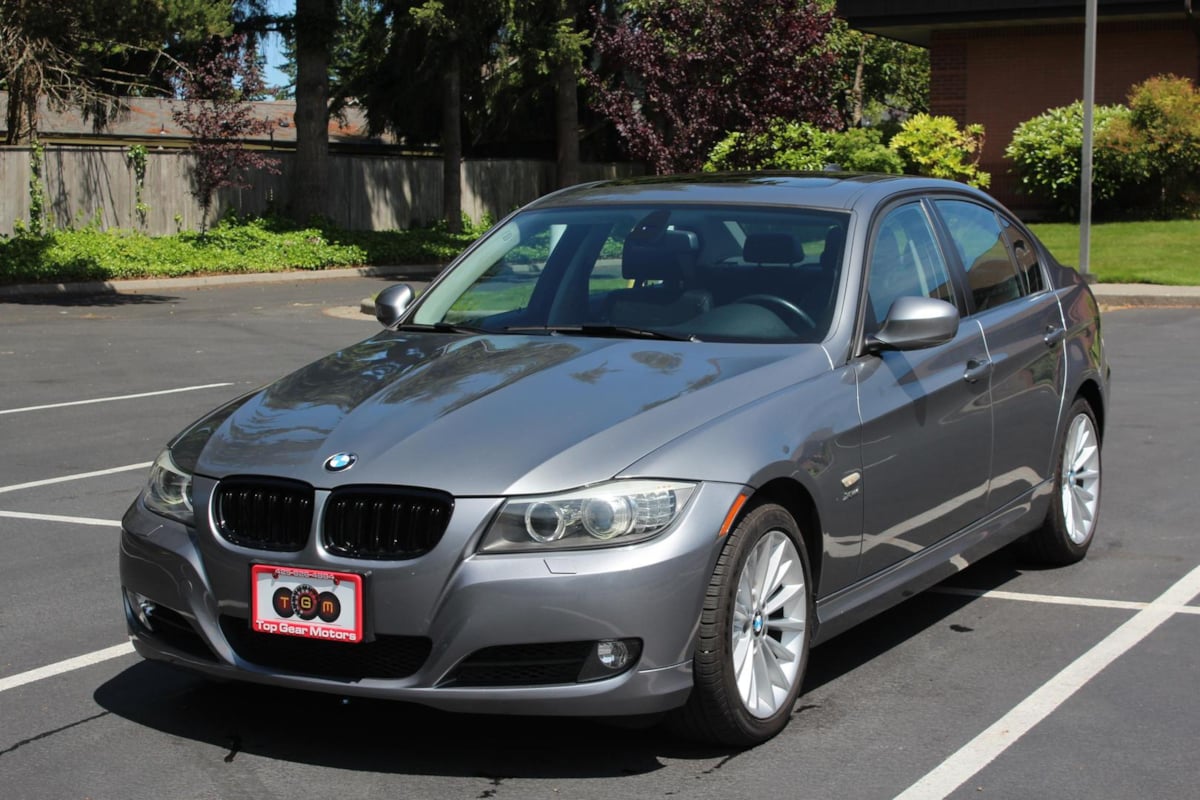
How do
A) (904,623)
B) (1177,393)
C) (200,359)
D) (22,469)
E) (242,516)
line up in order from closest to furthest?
(242,516), (904,623), (22,469), (1177,393), (200,359)

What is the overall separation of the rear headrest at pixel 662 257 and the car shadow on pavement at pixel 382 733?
153cm

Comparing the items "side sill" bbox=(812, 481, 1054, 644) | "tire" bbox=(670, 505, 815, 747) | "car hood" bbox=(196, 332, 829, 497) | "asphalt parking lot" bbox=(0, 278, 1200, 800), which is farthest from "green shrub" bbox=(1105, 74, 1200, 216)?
"tire" bbox=(670, 505, 815, 747)

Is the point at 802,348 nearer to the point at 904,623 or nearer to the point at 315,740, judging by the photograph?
the point at 904,623

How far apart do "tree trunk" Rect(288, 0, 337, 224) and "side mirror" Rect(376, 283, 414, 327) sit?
2605 cm

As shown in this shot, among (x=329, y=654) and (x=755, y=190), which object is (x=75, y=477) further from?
(x=329, y=654)

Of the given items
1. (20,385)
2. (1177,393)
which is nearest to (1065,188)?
(1177,393)

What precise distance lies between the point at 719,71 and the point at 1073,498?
20.8m

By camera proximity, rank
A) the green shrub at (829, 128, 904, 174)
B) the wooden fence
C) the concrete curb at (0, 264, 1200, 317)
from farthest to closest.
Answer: the wooden fence → the green shrub at (829, 128, 904, 174) → the concrete curb at (0, 264, 1200, 317)

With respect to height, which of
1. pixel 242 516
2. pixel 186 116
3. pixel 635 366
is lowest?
pixel 242 516

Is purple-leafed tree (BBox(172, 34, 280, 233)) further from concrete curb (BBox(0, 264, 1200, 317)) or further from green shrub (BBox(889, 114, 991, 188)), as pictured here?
green shrub (BBox(889, 114, 991, 188))

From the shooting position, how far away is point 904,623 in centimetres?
623

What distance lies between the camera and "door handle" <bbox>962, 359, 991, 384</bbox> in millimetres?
5968

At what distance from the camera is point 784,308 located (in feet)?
18.3

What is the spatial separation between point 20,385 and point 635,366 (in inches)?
387
